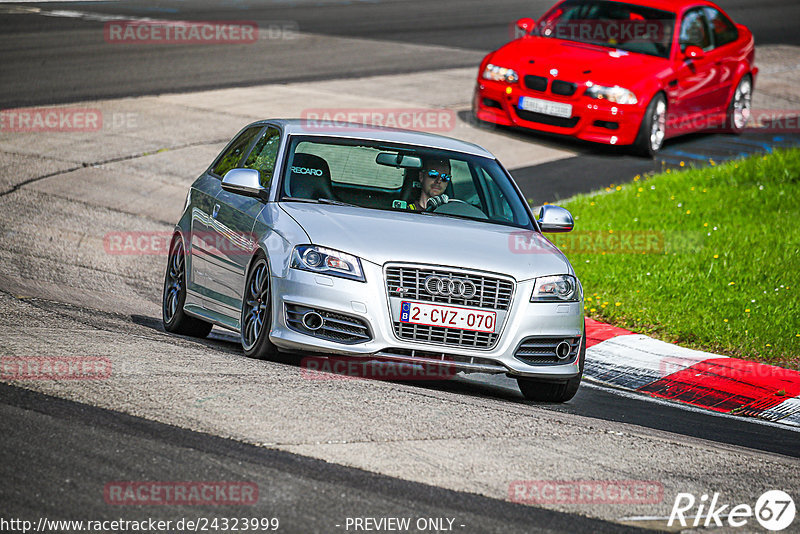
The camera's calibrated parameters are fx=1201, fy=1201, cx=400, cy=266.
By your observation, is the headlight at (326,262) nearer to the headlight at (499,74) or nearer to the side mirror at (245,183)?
the side mirror at (245,183)

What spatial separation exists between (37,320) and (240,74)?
14.0 meters

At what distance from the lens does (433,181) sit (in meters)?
8.36

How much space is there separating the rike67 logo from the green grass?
13.7 ft

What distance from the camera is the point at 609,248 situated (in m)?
12.4

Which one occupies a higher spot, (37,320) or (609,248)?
(37,320)

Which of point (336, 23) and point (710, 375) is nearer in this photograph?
point (710, 375)

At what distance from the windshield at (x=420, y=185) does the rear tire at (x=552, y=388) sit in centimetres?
A: 108

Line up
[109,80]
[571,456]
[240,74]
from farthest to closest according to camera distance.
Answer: [240,74]
[109,80]
[571,456]

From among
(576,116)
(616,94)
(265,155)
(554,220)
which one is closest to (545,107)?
(576,116)

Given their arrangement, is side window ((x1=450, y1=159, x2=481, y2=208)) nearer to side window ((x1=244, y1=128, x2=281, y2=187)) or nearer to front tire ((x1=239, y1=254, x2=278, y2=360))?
side window ((x1=244, y1=128, x2=281, y2=187))

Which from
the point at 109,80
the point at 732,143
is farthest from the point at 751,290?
the point at 109,80

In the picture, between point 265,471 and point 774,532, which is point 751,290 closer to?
point 774,532

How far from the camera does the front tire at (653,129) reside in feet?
53.4

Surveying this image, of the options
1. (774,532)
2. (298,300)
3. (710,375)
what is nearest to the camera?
(774,532)
